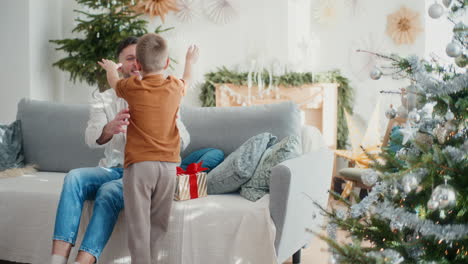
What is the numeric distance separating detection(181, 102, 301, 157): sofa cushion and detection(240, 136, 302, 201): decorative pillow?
31 centimetres

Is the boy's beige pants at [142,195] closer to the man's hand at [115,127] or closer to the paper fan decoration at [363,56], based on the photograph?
the man's hand at [115,127]

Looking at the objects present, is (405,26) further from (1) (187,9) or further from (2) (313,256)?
(2) (313,256)

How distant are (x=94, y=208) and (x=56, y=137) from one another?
119 cm

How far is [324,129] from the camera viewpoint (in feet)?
15.7

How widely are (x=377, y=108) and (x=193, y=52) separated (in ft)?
9.71

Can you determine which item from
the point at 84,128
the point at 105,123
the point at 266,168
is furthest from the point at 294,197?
the point at 84,128

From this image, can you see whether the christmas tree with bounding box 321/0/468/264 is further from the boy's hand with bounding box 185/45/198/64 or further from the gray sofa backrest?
the gray sofa backrest

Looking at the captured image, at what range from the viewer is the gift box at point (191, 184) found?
2324mm

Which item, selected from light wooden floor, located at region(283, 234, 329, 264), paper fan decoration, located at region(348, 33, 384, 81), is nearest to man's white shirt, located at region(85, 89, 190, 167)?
light wooden floor, located at region(283, 234, 329, 264)

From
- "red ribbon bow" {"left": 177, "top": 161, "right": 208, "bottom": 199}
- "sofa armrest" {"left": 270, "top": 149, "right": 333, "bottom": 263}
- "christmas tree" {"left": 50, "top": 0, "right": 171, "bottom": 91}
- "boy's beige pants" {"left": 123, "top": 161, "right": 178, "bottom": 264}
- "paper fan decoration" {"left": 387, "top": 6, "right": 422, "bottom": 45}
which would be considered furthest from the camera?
"paper fan decoration" {"left": 387, "top": 6, "right": 422, "bottom": 45}

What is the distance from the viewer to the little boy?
201cm

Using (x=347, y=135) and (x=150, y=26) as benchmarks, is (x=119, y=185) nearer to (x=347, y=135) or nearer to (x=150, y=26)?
(x=347, y=135)

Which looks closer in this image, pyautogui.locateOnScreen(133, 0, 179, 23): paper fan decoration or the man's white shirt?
the man's white shirt

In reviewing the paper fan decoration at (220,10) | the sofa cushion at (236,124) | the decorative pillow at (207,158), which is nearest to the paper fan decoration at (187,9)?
the paper fan decoration at (220,10)
